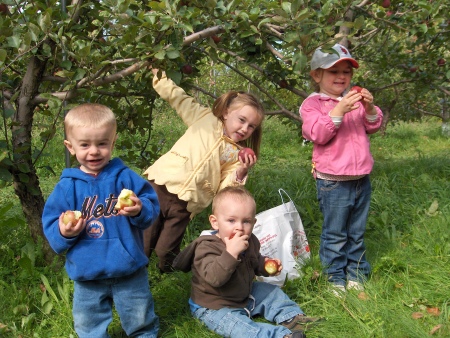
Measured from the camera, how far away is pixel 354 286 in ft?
8.74

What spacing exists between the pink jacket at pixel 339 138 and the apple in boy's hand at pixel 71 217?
1.21m

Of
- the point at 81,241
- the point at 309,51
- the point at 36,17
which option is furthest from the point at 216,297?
the point at 36,17

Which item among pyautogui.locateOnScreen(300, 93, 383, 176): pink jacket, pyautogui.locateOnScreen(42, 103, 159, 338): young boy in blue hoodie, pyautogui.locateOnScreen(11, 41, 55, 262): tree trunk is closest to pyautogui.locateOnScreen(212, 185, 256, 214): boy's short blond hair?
pyautogui.locateOnScreen(42, 103, 159, 338): young boy in blue hoodie

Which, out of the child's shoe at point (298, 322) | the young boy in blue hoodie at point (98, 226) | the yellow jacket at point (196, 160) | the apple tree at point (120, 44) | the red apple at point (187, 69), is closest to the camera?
Answer: the young boy in blue hoodie at point (98, 226)

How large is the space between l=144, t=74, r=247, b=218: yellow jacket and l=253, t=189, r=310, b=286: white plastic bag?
1.06 ft

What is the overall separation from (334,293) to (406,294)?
35 cm

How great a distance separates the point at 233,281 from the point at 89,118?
0.95 metres

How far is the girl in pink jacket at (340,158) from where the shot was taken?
256 cm

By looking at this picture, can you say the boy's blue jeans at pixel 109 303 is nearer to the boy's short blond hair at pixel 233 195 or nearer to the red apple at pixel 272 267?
the boy's short blond hair at pixel 233 195

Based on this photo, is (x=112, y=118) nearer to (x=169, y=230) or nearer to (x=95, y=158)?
(x=95, y=158)

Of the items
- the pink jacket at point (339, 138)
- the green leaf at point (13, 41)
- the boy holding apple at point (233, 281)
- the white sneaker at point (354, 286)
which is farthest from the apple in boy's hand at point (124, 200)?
the white sneaker at point (354, 286)

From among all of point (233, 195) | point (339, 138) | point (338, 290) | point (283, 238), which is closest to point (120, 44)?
point (233, 195)

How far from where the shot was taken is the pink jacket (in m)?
2.56

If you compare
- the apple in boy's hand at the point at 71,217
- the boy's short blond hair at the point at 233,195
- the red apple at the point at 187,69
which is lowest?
the boy's short blond hair at the point at 233,195
